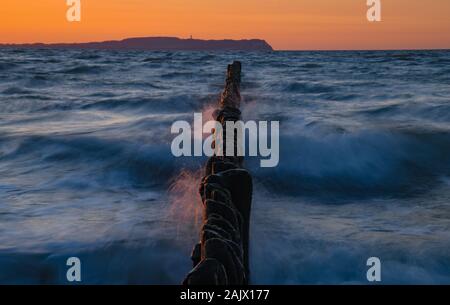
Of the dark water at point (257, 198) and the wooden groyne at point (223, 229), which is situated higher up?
the wooden groyne at point (223, 229)

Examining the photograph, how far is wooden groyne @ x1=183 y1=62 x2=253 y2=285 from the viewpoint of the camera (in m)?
1.91

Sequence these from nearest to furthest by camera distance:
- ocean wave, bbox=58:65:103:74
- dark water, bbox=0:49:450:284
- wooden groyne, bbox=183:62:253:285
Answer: wooden groyne, bbox=183:62:253:285 → dark water, bbox=0:49:450:284 → ocean wave, bbox=58:65:103:74

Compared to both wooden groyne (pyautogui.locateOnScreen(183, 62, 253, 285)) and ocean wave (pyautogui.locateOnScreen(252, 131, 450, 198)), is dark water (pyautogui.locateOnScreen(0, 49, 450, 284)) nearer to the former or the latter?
ocean wave (pyautogui.locateOnScreen(252, 131, 450, 198))

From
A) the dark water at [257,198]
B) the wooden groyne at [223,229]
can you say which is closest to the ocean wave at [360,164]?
the dark water at [257,198]

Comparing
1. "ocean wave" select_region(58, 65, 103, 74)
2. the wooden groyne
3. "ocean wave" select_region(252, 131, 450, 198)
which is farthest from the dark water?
"ocean wave" select_region(58, 65, 103, 74)

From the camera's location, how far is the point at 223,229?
7.49 ft

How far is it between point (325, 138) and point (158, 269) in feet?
19.9

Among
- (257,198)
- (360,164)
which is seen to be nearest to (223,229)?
(257,198)

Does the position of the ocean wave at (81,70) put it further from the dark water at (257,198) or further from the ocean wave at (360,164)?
the ocean wave at (360,164)

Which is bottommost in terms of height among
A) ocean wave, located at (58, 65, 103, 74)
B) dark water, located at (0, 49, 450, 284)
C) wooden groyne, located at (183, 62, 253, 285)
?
dark water, located at (0, 49, 450, 284)

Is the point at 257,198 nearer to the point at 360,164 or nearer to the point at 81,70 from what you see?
the point at 360,164

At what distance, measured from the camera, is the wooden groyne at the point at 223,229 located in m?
1.91

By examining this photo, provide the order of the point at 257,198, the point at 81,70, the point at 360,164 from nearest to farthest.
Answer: the point at 257,198
the point at 360,164
the point at 81,70
